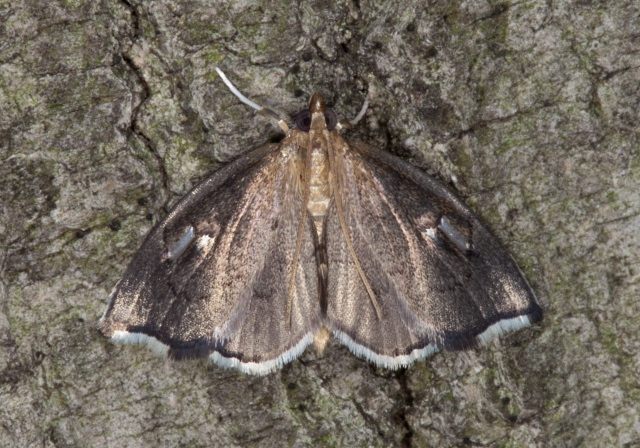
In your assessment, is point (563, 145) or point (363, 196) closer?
point (563, 145)

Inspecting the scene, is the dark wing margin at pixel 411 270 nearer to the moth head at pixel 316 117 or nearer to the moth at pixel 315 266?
the moth at pixel 315 266

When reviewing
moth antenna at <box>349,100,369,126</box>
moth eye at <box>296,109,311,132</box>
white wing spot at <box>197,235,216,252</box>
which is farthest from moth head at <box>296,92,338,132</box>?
white wing spot at <box>197,235,216,252</box>

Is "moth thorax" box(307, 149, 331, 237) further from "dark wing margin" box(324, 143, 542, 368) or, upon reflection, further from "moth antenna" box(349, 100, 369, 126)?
"moth antenna" box(349, 100, 369, 126)

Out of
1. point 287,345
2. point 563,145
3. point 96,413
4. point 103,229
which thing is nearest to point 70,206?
point 103,229

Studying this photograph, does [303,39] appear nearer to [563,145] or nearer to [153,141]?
[153,141]

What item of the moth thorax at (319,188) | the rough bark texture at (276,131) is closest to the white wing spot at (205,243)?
the rough bark texture at (276,131)
